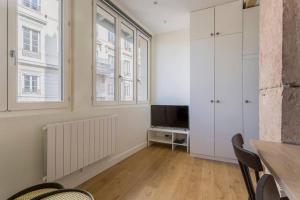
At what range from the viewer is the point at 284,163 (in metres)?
0.75

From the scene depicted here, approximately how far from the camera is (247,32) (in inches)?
108

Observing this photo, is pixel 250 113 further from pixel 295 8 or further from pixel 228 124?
pixel 295 8

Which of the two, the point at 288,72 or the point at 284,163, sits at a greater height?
the point at 288,72

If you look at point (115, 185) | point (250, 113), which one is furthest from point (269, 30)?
point (115, 185)

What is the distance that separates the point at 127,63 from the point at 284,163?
296 cm

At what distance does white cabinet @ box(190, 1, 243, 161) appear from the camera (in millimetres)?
2818

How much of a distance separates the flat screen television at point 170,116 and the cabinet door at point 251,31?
1550 millimetres

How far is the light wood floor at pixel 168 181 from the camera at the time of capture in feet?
6.42

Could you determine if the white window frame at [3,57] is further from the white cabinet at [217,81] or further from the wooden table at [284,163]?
the white cabinet at [217,81]

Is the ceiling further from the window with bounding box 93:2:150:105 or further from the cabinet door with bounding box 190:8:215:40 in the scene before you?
the window with bounding box 93:2:150:105

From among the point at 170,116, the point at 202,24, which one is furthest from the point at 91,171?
the point at 202,24

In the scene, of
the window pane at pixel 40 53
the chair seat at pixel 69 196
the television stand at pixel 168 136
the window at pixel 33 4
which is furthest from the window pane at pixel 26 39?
the television stand at pixel 168 136

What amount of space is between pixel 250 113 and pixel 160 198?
1.94 metres

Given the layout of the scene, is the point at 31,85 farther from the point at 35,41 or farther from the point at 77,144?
the point at 77,144
